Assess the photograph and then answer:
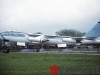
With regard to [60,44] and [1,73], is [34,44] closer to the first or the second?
[60,44]

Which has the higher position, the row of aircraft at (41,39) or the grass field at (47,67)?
the row of aircraft at (41,39)

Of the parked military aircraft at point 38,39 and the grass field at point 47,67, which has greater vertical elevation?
the parked military aircraft at point 38,39

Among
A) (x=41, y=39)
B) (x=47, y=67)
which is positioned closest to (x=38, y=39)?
(x=41, y=39)

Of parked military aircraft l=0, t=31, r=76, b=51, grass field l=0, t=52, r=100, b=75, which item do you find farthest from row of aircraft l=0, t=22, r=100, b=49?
grass field l=0, t=52, r=100, b=75

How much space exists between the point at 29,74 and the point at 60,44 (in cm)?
3106

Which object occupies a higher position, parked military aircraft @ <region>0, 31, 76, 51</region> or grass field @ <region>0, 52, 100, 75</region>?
parked military aircraft @ <region>0, 31, 76, 51</region>

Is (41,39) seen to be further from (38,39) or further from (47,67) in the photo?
(47,67)

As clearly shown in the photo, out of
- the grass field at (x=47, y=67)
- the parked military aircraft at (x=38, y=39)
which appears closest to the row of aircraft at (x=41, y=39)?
the parked military aircraft at (x=38, y=39)

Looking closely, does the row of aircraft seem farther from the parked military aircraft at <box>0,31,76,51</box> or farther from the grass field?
the grass field

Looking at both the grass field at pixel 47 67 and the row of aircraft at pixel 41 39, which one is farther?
the row of aircraft at pixel 41 39

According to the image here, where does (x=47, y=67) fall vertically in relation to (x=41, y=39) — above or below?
below

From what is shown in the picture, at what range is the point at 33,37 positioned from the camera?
1560 inches

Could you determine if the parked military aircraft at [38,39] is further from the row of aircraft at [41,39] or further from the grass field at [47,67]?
the grass field at [47,67]

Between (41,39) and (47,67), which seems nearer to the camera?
(47,67)
